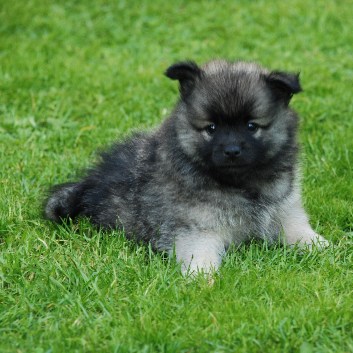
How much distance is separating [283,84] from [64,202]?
1.96 m

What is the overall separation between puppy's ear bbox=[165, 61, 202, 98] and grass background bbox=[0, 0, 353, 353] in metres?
1.18

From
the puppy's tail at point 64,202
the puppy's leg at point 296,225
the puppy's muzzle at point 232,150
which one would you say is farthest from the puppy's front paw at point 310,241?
the puppy's tail at point 64,202

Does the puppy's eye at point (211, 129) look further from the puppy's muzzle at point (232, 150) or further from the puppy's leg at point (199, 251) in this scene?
the puppy's leg at point (199, 251)

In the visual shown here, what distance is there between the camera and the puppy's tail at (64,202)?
5.91 m

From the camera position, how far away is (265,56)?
9734mm

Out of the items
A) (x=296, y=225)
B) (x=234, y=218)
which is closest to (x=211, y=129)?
(x=234, y=218)

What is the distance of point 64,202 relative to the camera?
5.98m

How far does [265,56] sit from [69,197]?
4510 millimetres

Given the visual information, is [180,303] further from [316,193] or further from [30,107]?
[30,107]

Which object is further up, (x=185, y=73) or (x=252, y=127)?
(x=185, y=73)

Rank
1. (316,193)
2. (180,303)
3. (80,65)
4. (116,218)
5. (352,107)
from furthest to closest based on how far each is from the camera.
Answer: (80,65) < (352,107) < (316,193) < (116,218) < (180,303)

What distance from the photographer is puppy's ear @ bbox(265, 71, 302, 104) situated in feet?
17.0

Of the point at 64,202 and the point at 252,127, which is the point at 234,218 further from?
the point at 64,202

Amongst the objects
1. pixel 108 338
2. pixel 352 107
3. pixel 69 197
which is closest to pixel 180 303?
pixel 108 338
